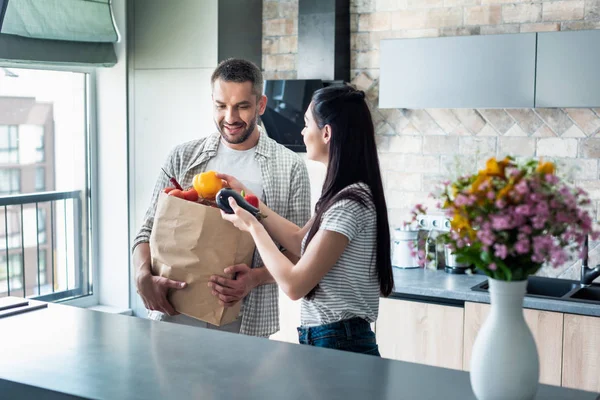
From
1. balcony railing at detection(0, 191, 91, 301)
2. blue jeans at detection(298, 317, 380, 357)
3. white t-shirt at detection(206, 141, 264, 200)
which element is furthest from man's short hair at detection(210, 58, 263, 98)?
balcony railing at detection(0, 191, 91, 301)

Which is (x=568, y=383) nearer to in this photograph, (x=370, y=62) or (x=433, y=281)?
(x=433, y=281)

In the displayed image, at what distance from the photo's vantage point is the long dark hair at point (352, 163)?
2.09m

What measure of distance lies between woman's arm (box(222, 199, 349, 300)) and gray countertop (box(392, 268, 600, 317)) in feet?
4.60

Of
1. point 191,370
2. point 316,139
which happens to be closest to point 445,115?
point 316,139

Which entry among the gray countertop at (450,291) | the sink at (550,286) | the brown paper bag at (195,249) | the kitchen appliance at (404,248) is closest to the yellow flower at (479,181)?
the brown paper bag at (195,249)

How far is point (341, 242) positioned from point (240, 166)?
625 mm

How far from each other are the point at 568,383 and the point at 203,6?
253 cm

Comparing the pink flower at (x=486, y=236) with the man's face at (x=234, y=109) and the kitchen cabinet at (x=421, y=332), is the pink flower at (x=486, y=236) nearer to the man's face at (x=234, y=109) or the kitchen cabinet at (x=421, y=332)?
the man's face at (x=234, y=109)

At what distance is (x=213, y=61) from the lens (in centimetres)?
405

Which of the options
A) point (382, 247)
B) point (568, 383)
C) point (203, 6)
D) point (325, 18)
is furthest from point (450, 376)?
point (203, 6)

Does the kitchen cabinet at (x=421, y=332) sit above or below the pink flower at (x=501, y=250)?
below

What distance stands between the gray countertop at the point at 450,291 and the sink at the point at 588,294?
31 cm

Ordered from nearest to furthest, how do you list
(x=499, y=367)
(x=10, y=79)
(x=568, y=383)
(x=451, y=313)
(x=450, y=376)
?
(x=499, y=367)
(x=450, y=376)
(x=568, y=383)
(x=451, y=313)
(x=10, y=79)

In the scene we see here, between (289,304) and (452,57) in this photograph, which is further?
(289,304)
